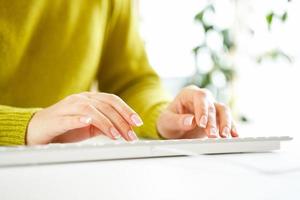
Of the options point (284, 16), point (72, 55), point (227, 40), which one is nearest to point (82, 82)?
point (72, 55)

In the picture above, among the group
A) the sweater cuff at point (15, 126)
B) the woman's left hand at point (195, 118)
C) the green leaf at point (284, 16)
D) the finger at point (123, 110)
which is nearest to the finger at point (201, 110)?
the woman's left hand at point (195, 118)

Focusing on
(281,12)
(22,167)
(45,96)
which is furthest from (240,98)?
(22,167)

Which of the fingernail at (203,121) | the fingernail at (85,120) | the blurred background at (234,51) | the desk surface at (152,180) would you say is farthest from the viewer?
the blurred background at (234,51)

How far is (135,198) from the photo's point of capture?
0.35 m

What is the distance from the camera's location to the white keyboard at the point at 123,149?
48 cm

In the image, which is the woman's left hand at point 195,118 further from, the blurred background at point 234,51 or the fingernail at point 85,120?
the blurred background at point 234,51

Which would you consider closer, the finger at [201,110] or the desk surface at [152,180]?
the desk surface at [152,180]

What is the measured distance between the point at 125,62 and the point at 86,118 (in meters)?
0.61

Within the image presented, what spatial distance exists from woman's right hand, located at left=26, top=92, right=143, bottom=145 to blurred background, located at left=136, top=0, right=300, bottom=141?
1957mm

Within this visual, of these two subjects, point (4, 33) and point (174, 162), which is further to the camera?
point (4, 33)

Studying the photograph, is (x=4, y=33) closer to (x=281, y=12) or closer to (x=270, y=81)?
(x=281, y=12)

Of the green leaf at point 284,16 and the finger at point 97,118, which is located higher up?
the green leaf at point 284,16

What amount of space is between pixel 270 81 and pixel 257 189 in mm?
2451

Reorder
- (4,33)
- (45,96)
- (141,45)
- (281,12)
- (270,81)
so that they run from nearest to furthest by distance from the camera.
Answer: (4,33), (45,96), (141,45), (281,12), (270,81)
